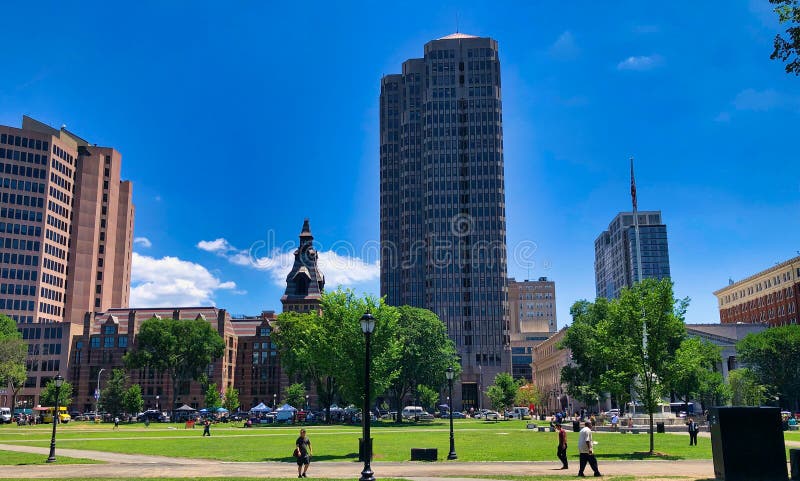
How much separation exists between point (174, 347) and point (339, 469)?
96961 mm

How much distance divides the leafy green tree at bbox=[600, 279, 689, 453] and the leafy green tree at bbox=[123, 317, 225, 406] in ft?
314

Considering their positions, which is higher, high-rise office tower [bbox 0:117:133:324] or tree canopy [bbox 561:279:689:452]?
high-rise office tower [bbox 0:117:133:324]

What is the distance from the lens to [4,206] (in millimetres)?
145375

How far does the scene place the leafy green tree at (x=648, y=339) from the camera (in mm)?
37938

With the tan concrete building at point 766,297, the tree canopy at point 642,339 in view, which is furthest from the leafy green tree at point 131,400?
the tan concrete building at point 766,297

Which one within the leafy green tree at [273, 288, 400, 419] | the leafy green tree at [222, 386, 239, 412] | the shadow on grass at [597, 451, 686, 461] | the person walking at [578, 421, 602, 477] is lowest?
the leafy green tree at [222, 386, 239, 412]

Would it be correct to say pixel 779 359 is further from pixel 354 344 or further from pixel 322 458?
pixel 322 458

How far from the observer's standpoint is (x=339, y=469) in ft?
101

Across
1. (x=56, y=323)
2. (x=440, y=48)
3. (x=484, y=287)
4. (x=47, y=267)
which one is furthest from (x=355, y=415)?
(x=440, y=48)

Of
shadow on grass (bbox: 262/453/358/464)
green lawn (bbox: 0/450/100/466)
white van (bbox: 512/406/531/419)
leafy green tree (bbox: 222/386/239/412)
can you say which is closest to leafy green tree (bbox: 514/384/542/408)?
white van (bbox: 512/406/531/419)

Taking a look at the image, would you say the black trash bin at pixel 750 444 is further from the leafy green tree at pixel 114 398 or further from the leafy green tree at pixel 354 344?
the leafy green tree at pixel 114 398

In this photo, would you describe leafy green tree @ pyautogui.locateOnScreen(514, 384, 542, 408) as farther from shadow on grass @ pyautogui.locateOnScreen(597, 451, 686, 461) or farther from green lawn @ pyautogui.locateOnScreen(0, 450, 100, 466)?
green lawn @ pyautogui.locateOnScreen(0, 450, 100, 466)

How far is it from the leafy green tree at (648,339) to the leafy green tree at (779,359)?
236 feet

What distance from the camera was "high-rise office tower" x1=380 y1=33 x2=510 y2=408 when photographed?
162 m
